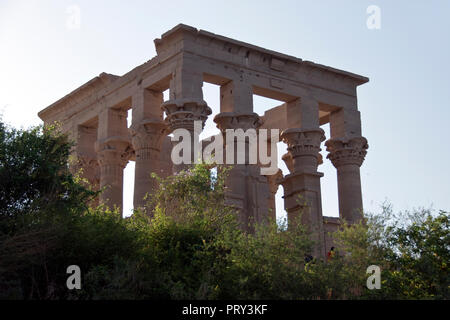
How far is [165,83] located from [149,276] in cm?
1238

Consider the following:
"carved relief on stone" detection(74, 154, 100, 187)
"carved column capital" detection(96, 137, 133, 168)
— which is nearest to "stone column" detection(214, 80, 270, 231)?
"carved column capital" detection(96, 137, 133, 168)

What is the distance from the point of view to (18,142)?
23.3 metres

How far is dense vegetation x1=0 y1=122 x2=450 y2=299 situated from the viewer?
19594 mm

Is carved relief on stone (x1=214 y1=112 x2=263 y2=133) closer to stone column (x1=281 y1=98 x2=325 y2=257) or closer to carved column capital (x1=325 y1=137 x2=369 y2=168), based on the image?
stone column (x1=281 y1=98 x2=325 y2=257)

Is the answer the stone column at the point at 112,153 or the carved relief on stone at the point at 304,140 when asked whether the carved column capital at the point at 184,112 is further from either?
the carved relief on stone at the point at 304,140

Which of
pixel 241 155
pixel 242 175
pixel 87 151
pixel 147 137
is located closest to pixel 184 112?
pixel 241 155

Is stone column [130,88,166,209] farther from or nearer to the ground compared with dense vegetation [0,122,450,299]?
farther from the ground

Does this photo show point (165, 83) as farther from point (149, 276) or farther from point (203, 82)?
point (149, 276)

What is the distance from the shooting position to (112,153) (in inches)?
1297

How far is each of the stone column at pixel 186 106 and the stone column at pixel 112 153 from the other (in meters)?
4.53

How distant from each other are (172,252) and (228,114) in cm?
961

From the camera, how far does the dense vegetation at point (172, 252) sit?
19594mm

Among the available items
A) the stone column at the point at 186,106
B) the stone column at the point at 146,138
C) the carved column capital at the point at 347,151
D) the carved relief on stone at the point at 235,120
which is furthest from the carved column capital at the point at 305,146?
the stone column at the point at 146,138

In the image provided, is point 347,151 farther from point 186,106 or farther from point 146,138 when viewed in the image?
point 146,138
